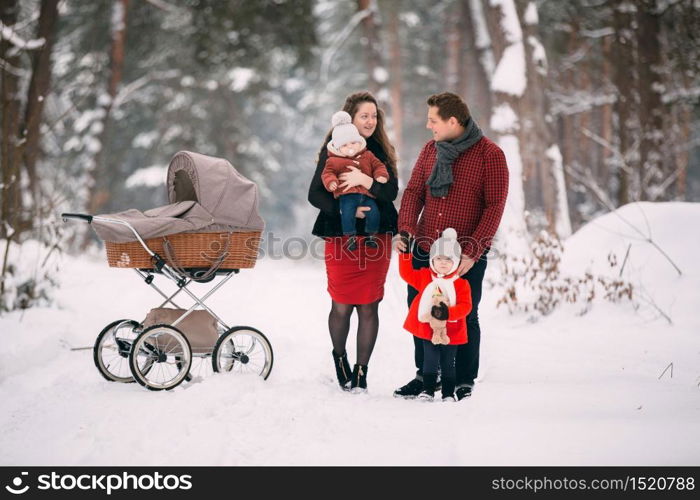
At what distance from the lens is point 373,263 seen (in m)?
4.37

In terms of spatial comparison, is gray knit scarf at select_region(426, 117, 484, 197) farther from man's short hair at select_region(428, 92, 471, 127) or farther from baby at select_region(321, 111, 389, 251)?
baby at select_region(321, 111, 389, 251)

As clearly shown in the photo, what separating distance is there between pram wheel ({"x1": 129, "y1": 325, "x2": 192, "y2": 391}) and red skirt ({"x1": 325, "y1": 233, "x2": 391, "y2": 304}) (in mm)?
1173

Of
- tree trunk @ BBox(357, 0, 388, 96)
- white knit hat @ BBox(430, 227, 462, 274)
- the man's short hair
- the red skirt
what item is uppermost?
tree trunk @ BBox(357, 0, 388, 96)

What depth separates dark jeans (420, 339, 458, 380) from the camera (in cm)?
411

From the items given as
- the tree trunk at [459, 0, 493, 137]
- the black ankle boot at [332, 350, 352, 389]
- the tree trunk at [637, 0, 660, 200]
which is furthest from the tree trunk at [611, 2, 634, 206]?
the black ankle boot at [332, 350, 352, 389]

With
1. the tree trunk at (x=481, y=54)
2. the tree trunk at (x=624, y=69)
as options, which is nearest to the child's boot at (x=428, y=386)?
the tree trunk at (x=481, y=54)

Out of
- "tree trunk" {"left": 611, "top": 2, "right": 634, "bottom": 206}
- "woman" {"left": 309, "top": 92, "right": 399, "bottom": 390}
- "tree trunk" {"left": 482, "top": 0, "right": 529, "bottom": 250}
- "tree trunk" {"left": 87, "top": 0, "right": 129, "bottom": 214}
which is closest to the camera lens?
"woman" {"left": 309, "top": 92, "right": 399, "bottom": 390}

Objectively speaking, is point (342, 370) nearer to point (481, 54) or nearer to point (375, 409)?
point (375, 409)

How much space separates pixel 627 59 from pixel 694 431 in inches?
400

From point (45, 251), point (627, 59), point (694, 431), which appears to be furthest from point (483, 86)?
point (694, 431)

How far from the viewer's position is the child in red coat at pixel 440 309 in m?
3.95

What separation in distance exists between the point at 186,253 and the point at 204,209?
1.12ft

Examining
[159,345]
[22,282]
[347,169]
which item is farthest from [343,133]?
[22,282]

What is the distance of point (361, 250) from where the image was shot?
14.2ft
